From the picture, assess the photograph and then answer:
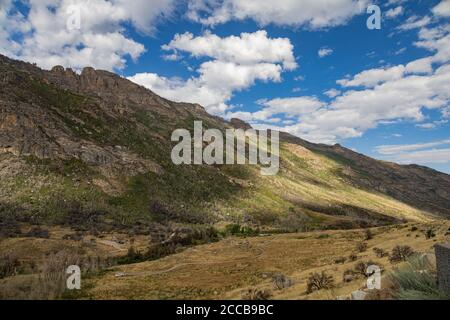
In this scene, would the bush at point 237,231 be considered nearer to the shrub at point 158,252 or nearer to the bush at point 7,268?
the shrub at point 158,252

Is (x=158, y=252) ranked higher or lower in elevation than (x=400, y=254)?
lower

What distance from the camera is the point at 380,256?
2591 centimetres

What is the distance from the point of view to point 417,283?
12648 mm

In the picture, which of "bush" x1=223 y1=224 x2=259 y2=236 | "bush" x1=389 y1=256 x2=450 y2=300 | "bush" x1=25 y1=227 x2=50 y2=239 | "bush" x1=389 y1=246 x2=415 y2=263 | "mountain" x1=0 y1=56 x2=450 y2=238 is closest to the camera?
"bush" x1=389 y1=256 x2=450 y2=300

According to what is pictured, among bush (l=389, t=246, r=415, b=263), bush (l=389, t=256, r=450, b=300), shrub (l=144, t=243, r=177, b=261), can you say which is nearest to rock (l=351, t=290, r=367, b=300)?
bush (l=389, t=256, r=450, b=300)

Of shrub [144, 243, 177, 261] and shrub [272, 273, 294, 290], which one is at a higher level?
shrub [272, 273, 294, 290]

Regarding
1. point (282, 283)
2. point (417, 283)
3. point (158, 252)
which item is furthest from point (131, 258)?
point (417, 283)

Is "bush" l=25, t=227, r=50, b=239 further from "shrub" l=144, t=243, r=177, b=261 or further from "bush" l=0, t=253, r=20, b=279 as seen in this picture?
A: "bush" l=0, t=253, r=20, b=279

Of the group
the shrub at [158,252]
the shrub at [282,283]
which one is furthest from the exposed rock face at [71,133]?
the shrub at [282,283]

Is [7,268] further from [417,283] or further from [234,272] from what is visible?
[417,283]

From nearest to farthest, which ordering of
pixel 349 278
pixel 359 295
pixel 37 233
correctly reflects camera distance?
pixel 359 295 → pixel 349 278 → pixel 37 233

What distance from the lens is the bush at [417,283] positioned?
38.7 feet

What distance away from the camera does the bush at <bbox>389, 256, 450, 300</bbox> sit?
464 inches

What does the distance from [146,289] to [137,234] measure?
49742 millimetres
